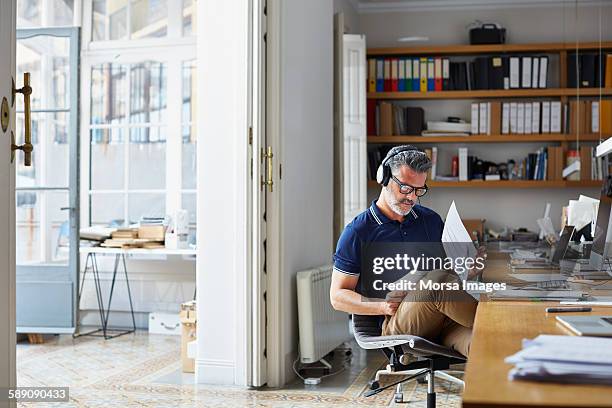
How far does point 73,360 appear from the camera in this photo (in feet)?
18.2

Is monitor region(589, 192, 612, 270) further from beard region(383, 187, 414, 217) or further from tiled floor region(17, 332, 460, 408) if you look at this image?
tiled floor region(17, 332, 460, 408)

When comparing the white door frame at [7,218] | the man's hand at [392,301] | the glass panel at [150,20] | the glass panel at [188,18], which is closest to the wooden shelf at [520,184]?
the glass panel at [188,18]

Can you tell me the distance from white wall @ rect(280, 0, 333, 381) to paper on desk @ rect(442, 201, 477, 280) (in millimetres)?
1598

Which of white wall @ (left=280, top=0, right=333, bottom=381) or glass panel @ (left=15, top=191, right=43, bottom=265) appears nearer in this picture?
white wall @ (left=280, top=0, right=333, bottom=381)

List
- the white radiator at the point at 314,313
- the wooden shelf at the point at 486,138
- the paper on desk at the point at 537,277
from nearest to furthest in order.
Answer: the paper on desk at the point at 537,277 < the white radiator at the point at 314,313 < the wooden shelf at the point at 486,138

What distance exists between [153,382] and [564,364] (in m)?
3.70

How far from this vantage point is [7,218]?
8.18 feet

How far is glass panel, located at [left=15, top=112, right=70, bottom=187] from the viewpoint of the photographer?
21.9ft

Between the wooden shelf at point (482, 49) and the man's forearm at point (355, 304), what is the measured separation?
173 inches

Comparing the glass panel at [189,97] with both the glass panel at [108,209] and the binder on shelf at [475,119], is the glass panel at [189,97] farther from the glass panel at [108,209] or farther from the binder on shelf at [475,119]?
the binder on shelf at [475,119]

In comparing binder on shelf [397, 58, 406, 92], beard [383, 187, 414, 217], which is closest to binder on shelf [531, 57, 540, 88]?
binder on shelf [397, 58, 406, 92]

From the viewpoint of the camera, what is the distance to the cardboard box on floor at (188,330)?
504 centimetres

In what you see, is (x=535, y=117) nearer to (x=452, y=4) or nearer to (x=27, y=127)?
(x=452, y=4)

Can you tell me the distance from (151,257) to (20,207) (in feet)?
3.52
